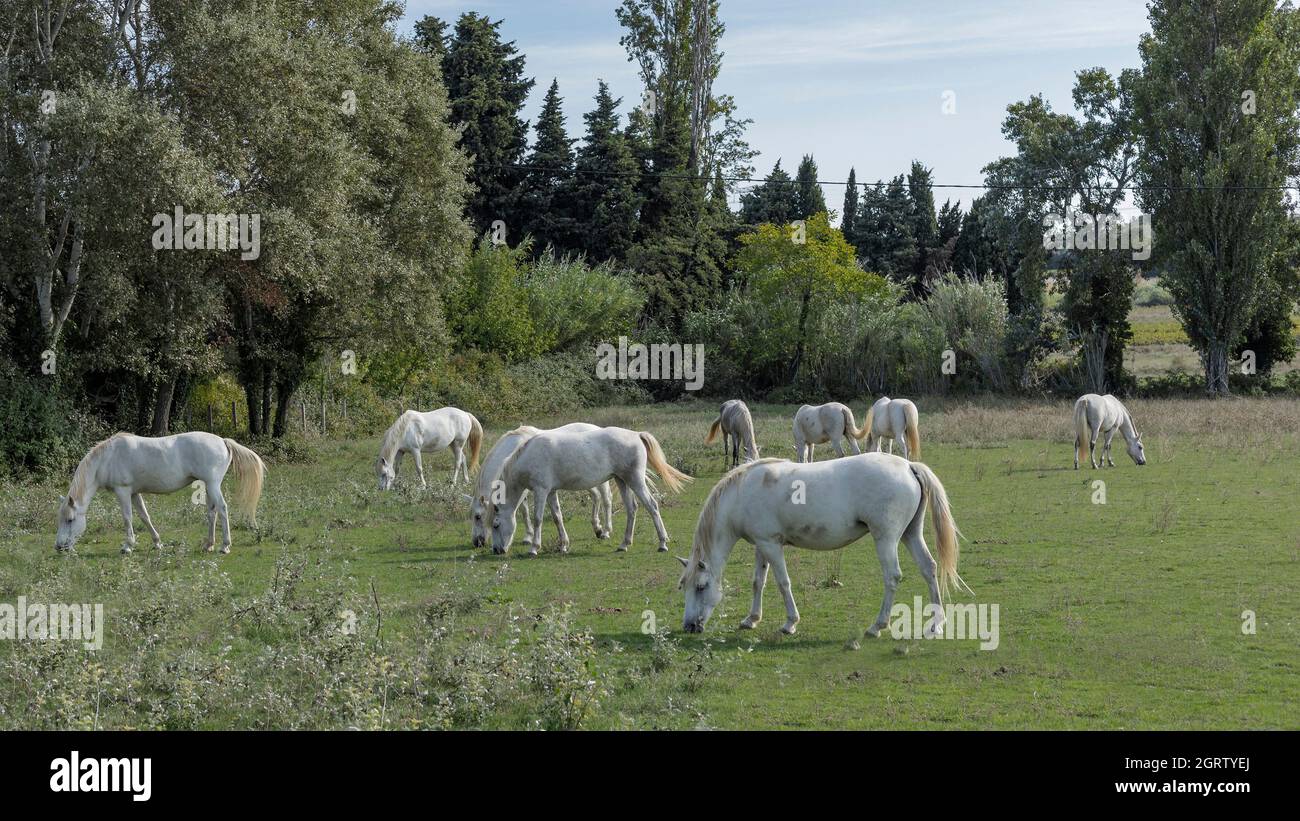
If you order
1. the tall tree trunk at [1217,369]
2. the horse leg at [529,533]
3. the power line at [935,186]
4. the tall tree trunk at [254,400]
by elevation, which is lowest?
the horse leg at [529,533]

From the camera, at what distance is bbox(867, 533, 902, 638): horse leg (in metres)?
11.0

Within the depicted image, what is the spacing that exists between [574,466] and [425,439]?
972 cm

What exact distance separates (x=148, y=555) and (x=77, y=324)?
13.8 meters

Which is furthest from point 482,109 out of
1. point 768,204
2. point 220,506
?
A: point 220,506

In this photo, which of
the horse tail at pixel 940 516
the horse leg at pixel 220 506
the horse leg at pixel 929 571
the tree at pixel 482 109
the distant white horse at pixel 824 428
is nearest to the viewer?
the horse tail at pixel 940 516

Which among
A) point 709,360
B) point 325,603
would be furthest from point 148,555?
point 709,360

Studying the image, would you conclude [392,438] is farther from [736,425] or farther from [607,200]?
[607,200]

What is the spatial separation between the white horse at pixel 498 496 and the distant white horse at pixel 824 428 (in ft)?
27.9

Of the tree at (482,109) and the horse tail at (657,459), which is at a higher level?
the tree at (482,109)

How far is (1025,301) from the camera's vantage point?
2004 inches

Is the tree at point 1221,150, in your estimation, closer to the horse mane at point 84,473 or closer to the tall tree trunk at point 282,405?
the tall tree trunk at point 282,405

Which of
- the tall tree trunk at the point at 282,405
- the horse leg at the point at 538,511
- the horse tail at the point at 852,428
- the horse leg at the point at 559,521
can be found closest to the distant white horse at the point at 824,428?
the horse tail at the point at 852,428

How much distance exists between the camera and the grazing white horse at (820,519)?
1106 centimetres
